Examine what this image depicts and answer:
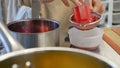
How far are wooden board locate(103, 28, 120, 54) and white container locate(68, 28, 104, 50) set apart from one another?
0.29ft

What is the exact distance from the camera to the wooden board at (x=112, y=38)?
0.72 meters

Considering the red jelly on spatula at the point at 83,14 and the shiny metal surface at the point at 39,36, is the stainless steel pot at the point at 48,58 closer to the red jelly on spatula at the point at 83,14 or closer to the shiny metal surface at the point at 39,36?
the shiny metal surface at the point at 39,36

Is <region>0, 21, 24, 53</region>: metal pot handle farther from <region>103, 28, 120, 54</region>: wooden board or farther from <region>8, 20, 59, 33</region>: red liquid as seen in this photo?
<region>103, 28, 120, 54</region>: wooden board

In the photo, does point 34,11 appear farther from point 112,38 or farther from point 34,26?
point 112,38

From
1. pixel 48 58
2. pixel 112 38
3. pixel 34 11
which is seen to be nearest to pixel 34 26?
pixel 34 11

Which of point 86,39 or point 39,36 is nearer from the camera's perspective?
point 39,36

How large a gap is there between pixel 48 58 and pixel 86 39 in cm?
18

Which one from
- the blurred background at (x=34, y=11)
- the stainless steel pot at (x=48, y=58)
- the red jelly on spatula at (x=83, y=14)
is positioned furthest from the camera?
the blurred background at (x=34, y=11)

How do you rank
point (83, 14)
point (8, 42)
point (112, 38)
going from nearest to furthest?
point (8, 42), point (83, 14), point (112, 38)

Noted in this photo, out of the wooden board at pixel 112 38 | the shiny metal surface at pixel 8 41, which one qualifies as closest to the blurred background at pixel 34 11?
the wooden board at pixel 112 38

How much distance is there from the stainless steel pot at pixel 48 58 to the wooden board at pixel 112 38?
0.27 meters

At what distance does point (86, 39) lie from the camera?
0.63 metres

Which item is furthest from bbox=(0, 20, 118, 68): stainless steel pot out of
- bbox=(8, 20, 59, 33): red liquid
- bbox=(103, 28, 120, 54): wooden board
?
bbox=(103, 28, 120, 54): wooden board

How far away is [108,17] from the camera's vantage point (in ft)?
6.44
